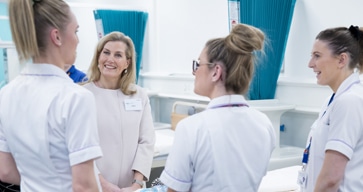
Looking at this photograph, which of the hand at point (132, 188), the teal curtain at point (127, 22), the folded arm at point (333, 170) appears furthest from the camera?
the teal curtain at point (127, 22)

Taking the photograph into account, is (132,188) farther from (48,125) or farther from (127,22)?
(127,22)

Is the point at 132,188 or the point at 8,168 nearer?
the point at 8,168

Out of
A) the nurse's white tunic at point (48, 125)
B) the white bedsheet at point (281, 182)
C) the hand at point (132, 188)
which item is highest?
the nurse's white tunic at point (48, 125)

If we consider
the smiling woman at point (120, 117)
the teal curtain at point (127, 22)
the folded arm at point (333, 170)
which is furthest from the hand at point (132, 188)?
the teal curtain at point (127, 22)

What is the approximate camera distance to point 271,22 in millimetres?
2939

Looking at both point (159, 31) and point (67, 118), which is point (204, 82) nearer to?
point (67, 118)

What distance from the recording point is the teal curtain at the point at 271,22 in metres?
2.92

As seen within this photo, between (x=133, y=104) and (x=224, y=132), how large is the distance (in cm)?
97

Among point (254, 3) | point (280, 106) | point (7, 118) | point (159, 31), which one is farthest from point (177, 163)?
point (159, 31)

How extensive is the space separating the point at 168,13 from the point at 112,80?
2.36 metres

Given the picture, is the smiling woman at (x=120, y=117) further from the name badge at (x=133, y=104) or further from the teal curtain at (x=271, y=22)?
the teal curtain at (x=271, y=22)

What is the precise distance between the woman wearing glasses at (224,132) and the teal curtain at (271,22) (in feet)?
5.24

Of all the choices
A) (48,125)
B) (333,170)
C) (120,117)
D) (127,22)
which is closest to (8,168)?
(48,125)

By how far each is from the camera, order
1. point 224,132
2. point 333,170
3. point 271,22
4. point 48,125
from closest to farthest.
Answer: point 48,125
point 224,132
point 333,170
point 271,22
